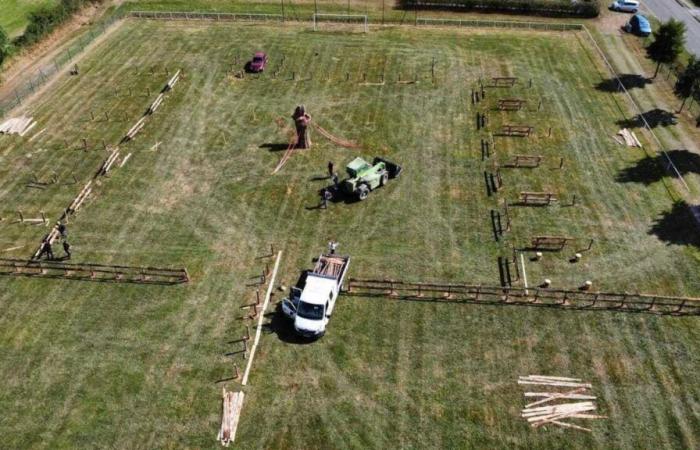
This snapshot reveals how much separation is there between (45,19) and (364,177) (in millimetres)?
→ 51108

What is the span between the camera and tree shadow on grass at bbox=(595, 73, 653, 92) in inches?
2298

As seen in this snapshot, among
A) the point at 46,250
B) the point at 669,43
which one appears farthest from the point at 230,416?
the point at 669,43

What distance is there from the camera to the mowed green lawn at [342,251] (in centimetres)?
2908

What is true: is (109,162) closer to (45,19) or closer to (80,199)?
(80,199)

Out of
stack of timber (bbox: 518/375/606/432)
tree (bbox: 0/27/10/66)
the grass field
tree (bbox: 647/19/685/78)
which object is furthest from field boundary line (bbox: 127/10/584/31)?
stack of timber (bbox: 518/375/606/432)

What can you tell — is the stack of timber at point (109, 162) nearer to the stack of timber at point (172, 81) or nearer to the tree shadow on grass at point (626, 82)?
the stack of timber at point (172, 81)

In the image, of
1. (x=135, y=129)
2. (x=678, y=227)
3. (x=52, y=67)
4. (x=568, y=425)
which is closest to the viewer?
(x=568, y=425)

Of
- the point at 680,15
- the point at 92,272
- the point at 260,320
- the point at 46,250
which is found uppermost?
the point at 680,15

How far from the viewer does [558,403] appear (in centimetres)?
2945

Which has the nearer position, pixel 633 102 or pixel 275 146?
pixel 275 146

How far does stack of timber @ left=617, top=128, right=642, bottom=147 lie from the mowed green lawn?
164cm

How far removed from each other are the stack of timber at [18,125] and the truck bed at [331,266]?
33.7 m

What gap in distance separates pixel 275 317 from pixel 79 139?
2936 cm

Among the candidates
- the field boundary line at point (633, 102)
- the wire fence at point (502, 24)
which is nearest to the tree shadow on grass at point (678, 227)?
the field boundary line at point (633, 102)
